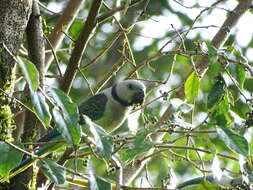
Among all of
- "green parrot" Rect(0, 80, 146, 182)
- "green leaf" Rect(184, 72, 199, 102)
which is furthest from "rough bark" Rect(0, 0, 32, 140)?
"green parrot" Rect(0, 80, 146, 182)

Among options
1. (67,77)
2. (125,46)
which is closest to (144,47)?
(125,46)

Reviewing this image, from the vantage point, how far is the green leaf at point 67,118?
67.5 inches

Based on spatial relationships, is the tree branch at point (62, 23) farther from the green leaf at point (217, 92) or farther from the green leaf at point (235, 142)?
the green leaf at point (235, 142)

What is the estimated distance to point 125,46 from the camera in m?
2.90

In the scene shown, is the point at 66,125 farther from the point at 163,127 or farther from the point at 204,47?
the point at 204,47

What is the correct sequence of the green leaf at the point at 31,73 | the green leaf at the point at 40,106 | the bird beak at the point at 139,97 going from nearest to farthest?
1. the green leaf at the point at 31,73
2. the green leaf at the point at 40,106
3. the bird beak at the point at 139,97

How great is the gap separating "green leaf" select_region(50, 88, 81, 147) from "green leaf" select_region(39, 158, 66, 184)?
0.10 meters

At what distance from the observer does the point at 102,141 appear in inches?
70.1

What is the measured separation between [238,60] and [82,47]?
0.71 m

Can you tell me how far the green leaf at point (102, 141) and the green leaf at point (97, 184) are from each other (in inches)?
4.0

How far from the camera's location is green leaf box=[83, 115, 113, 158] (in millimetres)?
1741

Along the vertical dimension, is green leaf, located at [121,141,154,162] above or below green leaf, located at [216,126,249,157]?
below

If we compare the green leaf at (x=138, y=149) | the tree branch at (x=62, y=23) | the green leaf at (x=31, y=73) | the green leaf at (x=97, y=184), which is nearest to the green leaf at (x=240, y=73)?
the green leaf at (x=138, y=149)

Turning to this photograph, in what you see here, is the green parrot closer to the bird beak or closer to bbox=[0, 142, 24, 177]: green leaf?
the bird beak
